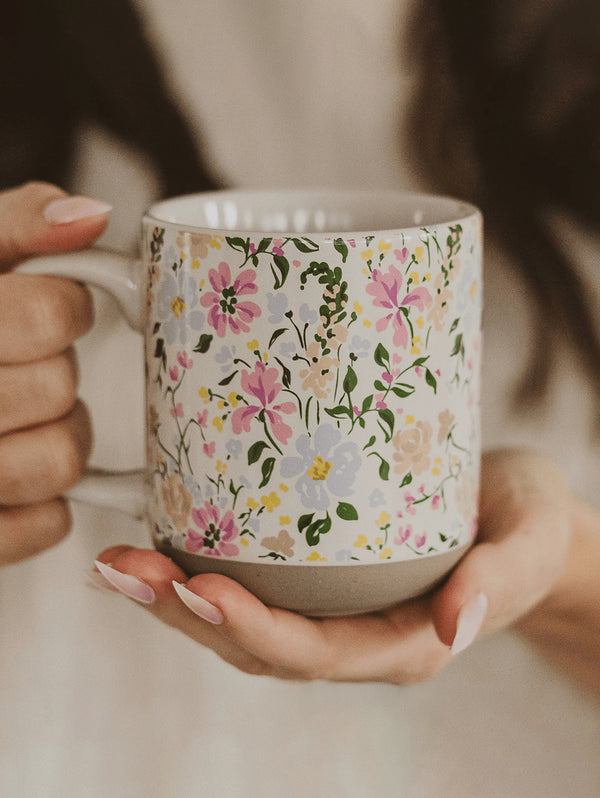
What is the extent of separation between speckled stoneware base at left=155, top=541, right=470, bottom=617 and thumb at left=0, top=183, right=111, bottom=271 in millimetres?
267

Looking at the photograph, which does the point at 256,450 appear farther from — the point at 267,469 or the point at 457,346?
the point at 457,346

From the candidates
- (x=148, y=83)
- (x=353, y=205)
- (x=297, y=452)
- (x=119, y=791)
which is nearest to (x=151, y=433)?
(x=297, y=452)

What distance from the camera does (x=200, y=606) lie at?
572 mm

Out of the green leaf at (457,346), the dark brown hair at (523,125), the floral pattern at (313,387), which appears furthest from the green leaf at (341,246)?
the dark brown hair at (523,125)

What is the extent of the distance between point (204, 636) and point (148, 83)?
619 millimetres

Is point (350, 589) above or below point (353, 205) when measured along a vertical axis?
below

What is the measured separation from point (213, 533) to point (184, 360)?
0.11m

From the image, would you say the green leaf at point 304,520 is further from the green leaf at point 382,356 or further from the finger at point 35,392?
the finger at point 35,392

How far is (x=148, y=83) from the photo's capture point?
3.24 ft

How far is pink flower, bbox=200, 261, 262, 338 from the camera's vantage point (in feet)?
1.78

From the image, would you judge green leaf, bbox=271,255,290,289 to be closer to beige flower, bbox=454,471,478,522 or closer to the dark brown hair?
beige flower, bbox=454,471,478,522

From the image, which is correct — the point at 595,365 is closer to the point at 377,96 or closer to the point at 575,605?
the point at 575,605

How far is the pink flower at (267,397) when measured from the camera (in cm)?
55

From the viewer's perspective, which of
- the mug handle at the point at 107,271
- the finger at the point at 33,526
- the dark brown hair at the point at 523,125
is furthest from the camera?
the dark brown hair at the point at 523,125
